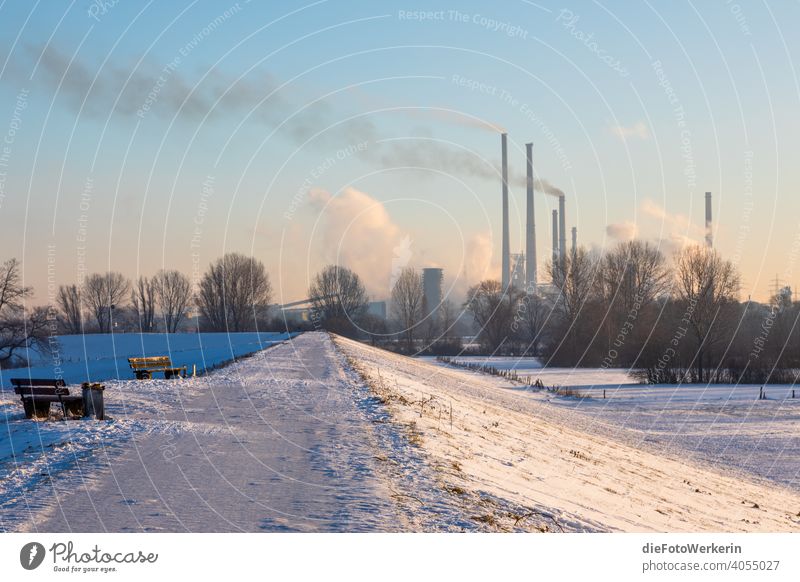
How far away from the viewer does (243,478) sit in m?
12.1

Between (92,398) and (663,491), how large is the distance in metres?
13.2

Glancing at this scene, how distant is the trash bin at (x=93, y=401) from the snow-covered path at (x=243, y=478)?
152cm

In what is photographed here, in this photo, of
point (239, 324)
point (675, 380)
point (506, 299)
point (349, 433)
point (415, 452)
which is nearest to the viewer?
point (415, 452)

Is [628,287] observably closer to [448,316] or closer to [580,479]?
[448,316]

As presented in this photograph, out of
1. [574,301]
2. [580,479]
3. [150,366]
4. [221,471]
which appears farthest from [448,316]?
[221,471]

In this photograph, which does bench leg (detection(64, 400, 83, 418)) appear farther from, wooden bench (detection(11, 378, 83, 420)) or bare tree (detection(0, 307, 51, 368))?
bare tree (detection(0, 307, 51, 368))

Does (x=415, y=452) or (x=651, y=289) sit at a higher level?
(x=651, y=289)

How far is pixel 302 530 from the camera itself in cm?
927

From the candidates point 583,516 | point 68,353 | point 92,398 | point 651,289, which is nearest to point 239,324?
point 68,353

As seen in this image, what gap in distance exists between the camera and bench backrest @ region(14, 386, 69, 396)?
1861 centimetres

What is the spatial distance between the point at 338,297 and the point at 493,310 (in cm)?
2235

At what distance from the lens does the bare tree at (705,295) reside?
67875mm

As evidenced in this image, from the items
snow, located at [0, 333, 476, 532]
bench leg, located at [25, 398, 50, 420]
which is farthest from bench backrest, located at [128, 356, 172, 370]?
bench leg, located at [25, 398, 50, 420]

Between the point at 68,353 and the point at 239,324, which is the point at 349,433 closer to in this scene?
the point at 68,353
